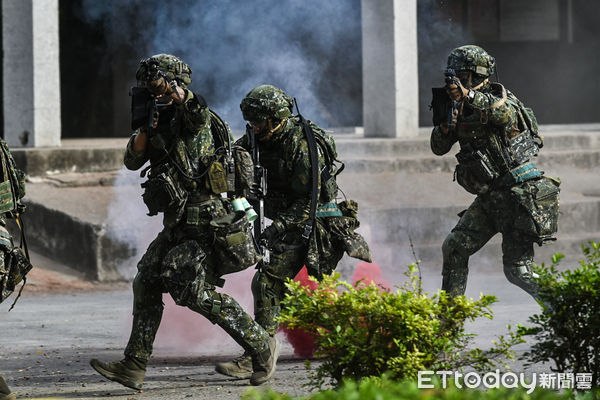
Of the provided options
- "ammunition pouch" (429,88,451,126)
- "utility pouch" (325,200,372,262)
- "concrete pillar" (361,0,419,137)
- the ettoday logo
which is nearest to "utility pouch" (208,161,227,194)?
"utility pouch" (325,200,372,262)

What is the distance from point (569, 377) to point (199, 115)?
8.03 feet

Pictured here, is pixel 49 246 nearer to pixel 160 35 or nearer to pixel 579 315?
pixel 160 35

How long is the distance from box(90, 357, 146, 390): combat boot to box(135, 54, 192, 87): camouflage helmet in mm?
1549

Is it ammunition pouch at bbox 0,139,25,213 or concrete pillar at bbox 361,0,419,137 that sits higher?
concrete pillar at bbox 361,0,419,137

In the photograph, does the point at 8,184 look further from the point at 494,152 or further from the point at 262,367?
the point at 494,152

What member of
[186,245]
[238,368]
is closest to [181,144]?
[186,245]

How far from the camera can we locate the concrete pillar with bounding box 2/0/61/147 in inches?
505

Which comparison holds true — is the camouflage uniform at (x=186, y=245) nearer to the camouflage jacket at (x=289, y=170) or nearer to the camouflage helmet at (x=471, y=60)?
the camouflage jacket at (x=289, y=170)

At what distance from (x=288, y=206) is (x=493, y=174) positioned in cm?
138

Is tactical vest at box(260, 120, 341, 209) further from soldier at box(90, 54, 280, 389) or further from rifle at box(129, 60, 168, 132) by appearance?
rifle at box(129, 60, 168, 132)

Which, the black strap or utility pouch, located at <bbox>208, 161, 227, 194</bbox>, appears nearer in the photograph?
utility pouch, located at <bbox>208, 161, 227, 194</bbox>

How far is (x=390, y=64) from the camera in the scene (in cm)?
1352

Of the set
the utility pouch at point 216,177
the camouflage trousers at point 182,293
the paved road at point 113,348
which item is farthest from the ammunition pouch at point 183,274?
the paved road at point 113,348

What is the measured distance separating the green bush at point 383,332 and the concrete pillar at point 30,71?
971 cm
